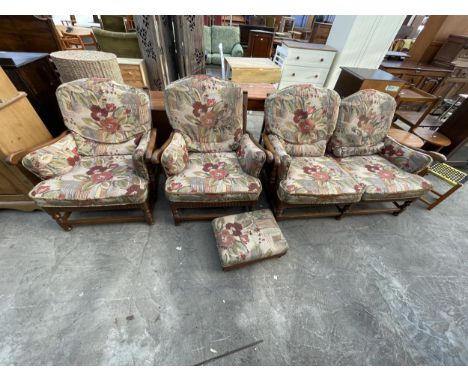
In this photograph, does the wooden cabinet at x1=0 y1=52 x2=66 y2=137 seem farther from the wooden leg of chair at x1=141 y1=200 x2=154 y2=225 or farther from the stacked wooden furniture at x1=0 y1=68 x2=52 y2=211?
the wooden leg of chair at x1=141 y1=200 x2=154 y2=225

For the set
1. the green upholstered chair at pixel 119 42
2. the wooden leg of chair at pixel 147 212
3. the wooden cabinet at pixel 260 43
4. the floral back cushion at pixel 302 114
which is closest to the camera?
the wooden leg of chair at pixel 147 212

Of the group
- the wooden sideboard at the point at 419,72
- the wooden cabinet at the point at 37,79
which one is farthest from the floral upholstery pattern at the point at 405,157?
the wooden cabinet at the point at 37,79

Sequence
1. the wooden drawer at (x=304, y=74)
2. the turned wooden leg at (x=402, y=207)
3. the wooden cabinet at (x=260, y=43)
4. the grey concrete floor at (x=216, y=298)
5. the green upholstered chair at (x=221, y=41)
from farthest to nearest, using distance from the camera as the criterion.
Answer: the wooden cabinet at (x=260, y=43)
the green upholstered chair at (x=221, y=41)
the wooden drawer at (x=304, y=74)
the turned wooden leg at (x=402, y=207)
the grey concrete floor at (x=216, y=298)

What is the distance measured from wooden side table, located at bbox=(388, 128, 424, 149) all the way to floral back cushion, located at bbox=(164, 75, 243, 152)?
5.80 feet

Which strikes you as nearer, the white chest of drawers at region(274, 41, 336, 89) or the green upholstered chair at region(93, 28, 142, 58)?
the green upholstered chair at region(93, 28, 142, 58)

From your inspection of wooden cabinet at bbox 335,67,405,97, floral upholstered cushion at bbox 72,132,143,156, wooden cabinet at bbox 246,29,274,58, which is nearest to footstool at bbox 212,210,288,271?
floral upholstered cushion at bbox 72,132,143,156

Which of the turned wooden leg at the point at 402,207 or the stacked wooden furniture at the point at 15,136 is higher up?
the stacked wooden furniture at the point at 15,136

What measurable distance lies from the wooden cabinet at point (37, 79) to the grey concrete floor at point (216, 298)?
0.91 metres

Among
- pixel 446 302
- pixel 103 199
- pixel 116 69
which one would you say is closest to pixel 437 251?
pixel 446 302

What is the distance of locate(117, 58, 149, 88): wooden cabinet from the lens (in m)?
2.36

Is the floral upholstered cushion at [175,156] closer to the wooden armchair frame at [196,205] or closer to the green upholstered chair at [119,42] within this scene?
the wooden armchair frame at [196,205]

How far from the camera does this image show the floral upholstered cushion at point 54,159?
1285 mm

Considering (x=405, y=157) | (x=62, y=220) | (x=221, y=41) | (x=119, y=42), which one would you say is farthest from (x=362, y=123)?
(x=221, y=41)
